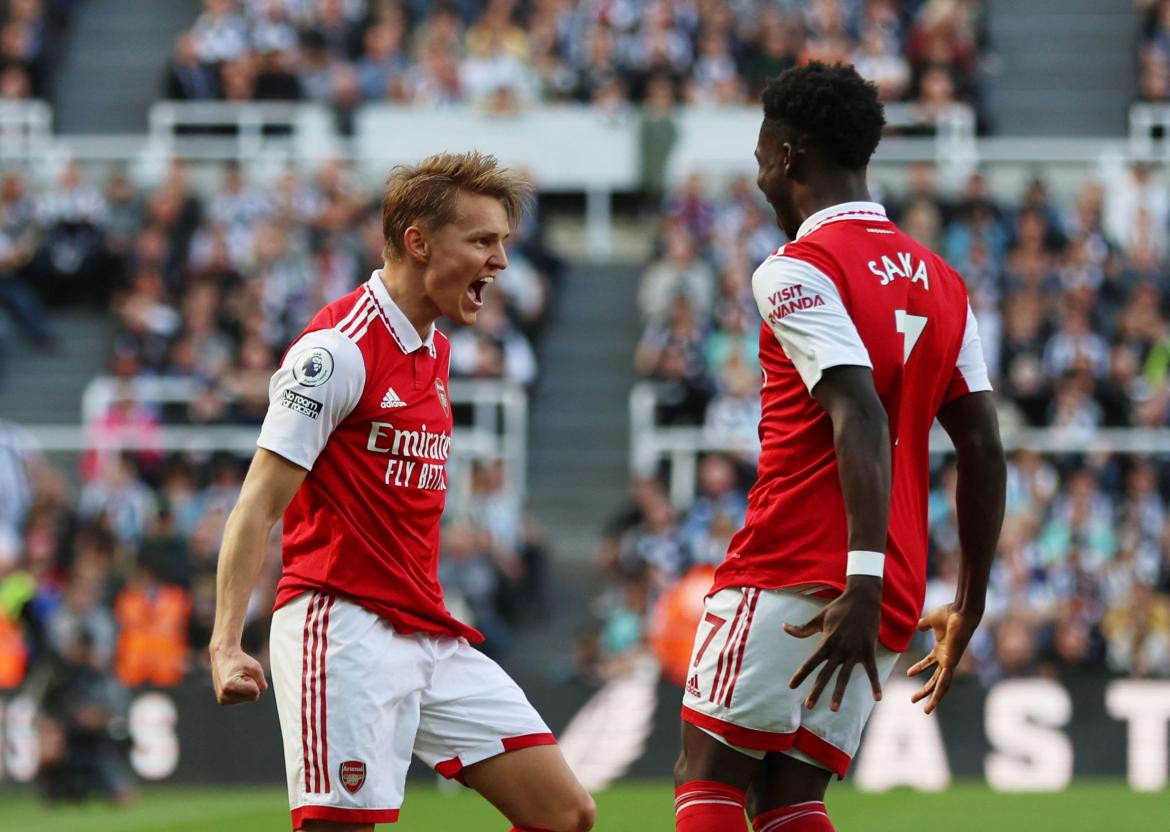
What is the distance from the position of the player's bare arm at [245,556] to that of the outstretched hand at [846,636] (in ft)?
4.44

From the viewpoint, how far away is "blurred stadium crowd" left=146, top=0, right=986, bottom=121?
1969 cm

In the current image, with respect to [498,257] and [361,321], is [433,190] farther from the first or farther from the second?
[361,321]

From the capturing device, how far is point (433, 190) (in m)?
5.59

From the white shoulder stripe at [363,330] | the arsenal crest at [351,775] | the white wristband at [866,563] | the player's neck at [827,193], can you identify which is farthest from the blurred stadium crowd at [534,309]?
the white wristband at [866,563]

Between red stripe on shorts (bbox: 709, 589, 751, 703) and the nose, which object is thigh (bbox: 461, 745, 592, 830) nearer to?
red stripe on shorts (bbox: 709, 589, 751, 703)

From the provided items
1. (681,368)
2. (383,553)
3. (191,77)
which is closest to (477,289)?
(383,553)

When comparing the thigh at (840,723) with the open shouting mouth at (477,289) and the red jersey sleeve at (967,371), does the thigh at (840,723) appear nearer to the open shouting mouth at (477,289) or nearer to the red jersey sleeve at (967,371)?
the red jersey sleeve at (967,371)

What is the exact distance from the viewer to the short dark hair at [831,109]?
17.0 feet

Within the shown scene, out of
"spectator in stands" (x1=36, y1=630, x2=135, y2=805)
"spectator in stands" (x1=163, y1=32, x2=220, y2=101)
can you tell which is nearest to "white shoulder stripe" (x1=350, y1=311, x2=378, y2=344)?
"spectator in stands" (x1=36, y1=630, x2=135, y2=805)

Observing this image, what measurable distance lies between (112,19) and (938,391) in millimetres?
18952

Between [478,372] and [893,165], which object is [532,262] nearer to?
[478,372]

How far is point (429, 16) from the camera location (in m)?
21.0

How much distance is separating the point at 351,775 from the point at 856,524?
1.46 metres

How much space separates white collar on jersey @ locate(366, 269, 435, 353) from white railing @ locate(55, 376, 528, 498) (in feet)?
34.6
